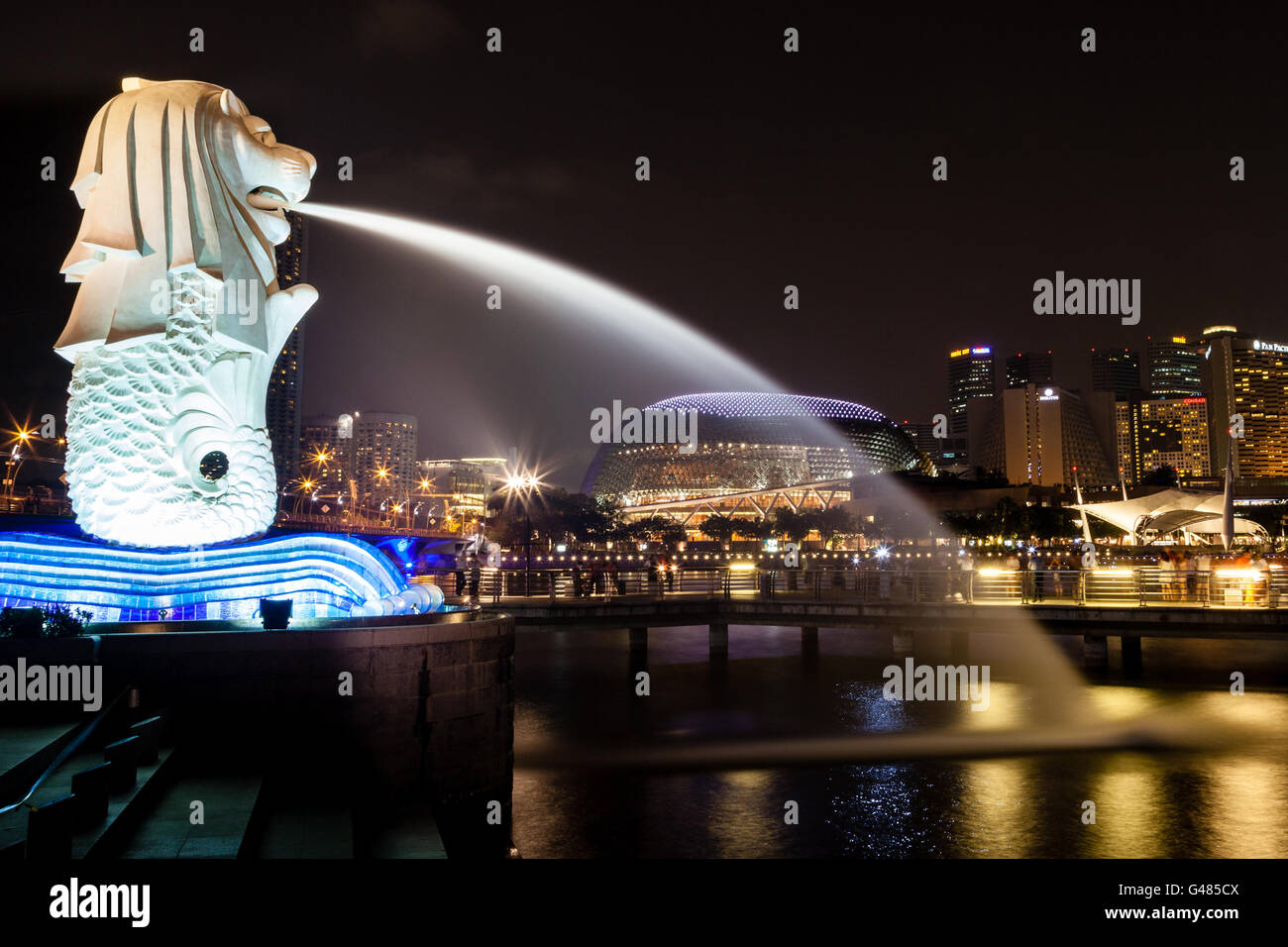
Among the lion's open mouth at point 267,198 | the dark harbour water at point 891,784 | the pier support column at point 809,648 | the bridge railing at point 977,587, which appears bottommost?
the dark harbour water at point 891,784

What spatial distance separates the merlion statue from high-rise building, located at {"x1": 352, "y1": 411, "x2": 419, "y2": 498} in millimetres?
150775

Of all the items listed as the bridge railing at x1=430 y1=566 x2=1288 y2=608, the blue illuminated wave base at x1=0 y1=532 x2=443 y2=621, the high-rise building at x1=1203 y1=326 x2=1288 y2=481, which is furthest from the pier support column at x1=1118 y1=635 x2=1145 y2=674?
the high-rise building at x1=1203 y1=326 x2=1288 y2=481

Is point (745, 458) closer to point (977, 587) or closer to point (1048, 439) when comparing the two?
point (1048, 439)

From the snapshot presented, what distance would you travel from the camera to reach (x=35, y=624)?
10.3 meters

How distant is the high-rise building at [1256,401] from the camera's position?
179625 millimetres

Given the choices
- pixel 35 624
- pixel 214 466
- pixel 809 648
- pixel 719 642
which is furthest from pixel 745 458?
pixel 35 624

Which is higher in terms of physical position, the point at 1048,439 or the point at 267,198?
the point at 1048,439

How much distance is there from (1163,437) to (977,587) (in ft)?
613

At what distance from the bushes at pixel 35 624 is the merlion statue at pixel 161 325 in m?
2.71

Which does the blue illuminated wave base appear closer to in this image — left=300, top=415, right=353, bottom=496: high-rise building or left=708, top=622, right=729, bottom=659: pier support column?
left=708, top=622, right=729, bottom=659: pier support column

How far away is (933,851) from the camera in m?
13.3

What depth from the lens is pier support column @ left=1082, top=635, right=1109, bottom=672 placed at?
28.2m

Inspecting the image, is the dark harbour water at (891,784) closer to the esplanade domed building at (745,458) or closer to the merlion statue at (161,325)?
the merlion statue at (161,325)

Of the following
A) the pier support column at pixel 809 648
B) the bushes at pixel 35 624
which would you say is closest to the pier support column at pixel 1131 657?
the pier support column at pixel 809 648
